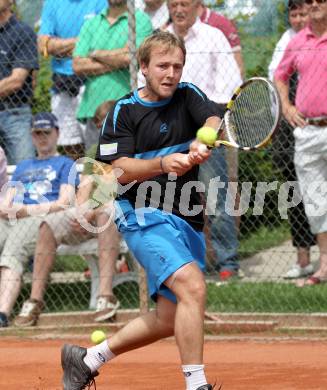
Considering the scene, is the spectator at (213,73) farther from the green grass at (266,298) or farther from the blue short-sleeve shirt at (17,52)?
the blue short-sleeve shirt at (17,52)

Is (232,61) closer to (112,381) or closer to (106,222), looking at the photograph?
(106,222)

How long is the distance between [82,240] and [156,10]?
2.11 m

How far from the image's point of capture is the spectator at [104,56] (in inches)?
333

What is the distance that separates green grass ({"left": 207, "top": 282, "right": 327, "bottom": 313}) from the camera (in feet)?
27.2

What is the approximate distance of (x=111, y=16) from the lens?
8703 millimetres

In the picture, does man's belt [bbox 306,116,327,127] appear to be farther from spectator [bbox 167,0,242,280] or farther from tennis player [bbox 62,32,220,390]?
tennis player [bbox 62,32,220,390]

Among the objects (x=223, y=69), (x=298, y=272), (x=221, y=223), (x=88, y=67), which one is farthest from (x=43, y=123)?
(x=298, y=272)

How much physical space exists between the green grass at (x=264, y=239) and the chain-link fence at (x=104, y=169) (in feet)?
0.05

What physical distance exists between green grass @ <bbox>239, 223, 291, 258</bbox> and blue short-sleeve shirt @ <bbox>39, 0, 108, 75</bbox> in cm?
216

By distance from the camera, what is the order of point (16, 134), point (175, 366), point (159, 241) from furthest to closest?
point (16, 134)
point (175, 366)
point (159, 241)

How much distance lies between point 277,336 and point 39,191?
232 cm

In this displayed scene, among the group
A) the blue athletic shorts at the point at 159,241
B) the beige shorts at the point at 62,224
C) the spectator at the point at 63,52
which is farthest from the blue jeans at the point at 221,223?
the blue athletic shorts at the point at 159,241

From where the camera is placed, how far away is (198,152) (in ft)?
15.8

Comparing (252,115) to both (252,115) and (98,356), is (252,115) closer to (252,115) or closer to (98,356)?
(252,115)
